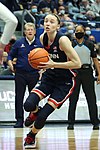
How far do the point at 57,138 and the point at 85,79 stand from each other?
→ 1840 mm

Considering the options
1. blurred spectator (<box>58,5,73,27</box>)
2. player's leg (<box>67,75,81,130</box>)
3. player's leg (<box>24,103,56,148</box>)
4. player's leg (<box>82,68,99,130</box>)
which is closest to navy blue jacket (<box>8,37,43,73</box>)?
player's leg (<box>67,75,81,130</box>)

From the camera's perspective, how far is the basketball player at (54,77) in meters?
7.05

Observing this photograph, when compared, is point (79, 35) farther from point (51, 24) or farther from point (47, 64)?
point (47, 64)

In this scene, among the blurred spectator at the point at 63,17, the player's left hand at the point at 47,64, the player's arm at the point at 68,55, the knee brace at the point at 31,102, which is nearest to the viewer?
the player's left hand at the point at 47,64

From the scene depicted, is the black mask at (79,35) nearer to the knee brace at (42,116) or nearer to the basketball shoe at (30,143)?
the knee brace at (42,116)

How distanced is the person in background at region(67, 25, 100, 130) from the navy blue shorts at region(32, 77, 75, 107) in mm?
2450

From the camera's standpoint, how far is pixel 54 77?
Result: 7316 millimetres

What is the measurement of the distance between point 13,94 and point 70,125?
4.53ft

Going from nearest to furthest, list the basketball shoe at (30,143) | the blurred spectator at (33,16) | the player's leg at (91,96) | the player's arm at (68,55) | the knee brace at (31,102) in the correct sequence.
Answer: the player's arm at (68,55) → the knee brace at (31,102) → the basketball shoe at (30,143) → the player's leg at (91,96) → the blurred spectator at (33,16)

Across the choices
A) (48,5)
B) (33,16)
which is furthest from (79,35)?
(48,5)

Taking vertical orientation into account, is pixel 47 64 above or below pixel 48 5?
below

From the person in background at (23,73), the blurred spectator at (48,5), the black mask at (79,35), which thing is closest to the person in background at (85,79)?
the black mask at (79,35)

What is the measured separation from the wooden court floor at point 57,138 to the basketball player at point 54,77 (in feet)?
1.11

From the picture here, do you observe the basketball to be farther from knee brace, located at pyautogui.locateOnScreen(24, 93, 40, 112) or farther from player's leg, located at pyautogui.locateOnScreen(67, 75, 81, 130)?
player's leg, located at pyautogui.locateOnScreen(67, 75, 81, 130)
